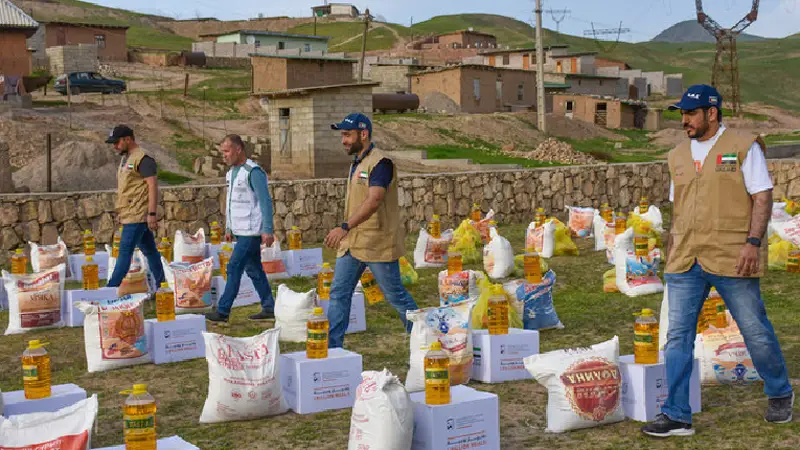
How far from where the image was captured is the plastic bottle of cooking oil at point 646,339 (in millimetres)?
5465

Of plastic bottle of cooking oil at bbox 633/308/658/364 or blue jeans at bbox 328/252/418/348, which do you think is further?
blue jeans at bbox 328/252/418/348

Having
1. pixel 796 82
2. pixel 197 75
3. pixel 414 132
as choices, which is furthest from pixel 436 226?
pixel 796 82

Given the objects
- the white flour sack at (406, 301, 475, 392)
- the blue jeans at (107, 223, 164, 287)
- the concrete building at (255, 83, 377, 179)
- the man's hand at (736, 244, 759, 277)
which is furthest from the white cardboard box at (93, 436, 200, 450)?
the concrete building at (255, 83, 377, 179)

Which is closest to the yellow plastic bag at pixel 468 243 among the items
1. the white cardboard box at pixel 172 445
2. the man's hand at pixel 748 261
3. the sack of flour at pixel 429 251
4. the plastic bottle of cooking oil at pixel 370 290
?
the sack of flour at pixel 429 251

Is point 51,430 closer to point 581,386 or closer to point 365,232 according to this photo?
point 581,386

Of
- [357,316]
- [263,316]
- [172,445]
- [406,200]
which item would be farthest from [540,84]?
[172,445]

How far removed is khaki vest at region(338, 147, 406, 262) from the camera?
6.79 meters

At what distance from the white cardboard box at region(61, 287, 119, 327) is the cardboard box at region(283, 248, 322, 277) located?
2698 millimetres

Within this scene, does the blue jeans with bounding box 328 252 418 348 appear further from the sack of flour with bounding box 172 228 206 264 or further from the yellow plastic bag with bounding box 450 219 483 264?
the yellow plastic bag with bounding box 450 219 483 264

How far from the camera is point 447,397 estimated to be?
4.89 m

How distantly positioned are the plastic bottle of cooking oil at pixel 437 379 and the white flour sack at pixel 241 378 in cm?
128

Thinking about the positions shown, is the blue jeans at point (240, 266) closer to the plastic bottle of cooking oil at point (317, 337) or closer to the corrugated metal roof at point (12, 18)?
the plastic bottle of cooking oil at point (317, 337)

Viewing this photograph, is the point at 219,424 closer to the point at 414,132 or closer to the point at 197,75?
the point at 414,132

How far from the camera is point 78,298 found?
880 cm
